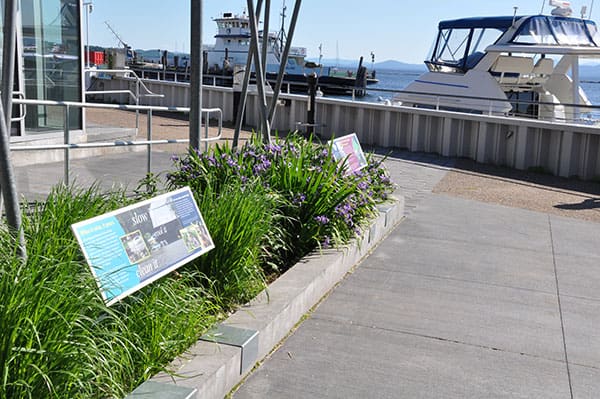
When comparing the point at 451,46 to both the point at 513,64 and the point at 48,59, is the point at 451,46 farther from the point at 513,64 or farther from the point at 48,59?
the point at 48,59

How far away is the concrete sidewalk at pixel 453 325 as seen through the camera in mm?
4387

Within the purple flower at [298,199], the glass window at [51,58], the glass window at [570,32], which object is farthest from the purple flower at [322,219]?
the glass window at [570,32]

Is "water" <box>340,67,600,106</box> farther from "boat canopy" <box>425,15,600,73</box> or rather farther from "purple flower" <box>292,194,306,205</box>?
"purple flower" <box>292,194,306,205</box>

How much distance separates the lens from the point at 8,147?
3.96m

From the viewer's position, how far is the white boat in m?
18.9

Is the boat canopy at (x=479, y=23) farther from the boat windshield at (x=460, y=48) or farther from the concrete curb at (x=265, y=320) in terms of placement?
the concrete curb at (x=265, y=320)

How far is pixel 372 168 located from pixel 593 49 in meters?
12.3

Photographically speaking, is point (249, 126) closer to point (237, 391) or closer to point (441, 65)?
point (441, 65)

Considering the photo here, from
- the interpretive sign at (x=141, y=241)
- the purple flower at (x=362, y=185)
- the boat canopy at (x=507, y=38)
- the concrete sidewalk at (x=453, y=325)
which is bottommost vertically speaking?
the concrete sidewalk at (x=453, y=325)

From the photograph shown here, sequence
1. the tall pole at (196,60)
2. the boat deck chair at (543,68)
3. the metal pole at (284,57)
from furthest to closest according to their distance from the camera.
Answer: the boat deck chair at (543,68) → the metal pole at (284,57) → the tall pole at (196,60)

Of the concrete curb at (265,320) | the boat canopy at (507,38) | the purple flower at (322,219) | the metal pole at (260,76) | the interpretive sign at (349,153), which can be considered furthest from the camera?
the boat canopy at (507,38)

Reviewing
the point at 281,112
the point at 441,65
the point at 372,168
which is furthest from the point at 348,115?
the point at 372,168

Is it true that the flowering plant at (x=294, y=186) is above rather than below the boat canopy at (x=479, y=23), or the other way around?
below

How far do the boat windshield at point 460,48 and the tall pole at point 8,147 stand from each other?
16.9 metres
